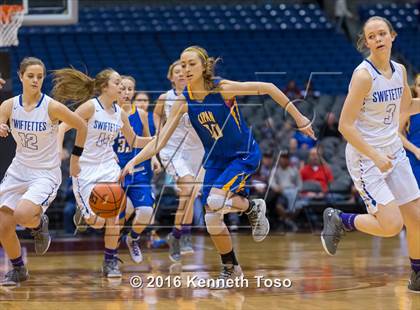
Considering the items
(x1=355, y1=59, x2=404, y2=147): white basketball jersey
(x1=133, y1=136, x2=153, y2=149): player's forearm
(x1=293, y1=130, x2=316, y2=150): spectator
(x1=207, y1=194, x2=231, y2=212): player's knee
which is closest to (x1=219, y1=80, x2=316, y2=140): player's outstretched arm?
(x1=355, y1=59, x2=404, y2=147): white basketball jersey

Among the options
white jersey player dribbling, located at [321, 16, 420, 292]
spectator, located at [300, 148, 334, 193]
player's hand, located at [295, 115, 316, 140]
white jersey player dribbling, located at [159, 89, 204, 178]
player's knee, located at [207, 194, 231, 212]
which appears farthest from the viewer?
spectator, located at [300, 148, 334, 193]

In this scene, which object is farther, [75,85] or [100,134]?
[75,85]

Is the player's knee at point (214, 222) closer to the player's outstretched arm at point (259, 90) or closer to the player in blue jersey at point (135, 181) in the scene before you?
the player's outstretched arm at point (259, 90)

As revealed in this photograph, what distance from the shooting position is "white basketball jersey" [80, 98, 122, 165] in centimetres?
772

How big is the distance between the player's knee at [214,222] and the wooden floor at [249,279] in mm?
481

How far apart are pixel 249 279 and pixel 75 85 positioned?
2.42 meters

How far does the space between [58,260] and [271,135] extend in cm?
509

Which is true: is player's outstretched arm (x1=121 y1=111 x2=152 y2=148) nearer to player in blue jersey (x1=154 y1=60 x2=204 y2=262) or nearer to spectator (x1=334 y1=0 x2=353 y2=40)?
player in blue jersey (x1=154 y1=60 x2=204 y2=262)

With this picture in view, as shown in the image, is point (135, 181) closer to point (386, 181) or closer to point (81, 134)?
point (81, 134)

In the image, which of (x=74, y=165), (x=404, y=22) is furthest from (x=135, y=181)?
(x=404, y=22)

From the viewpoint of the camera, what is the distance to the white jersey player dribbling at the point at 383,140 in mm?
6012

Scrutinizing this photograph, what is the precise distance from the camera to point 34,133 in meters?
6.92

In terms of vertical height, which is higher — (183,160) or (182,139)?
(182,139)

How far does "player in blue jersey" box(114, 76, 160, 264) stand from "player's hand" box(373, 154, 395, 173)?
3.03 m
